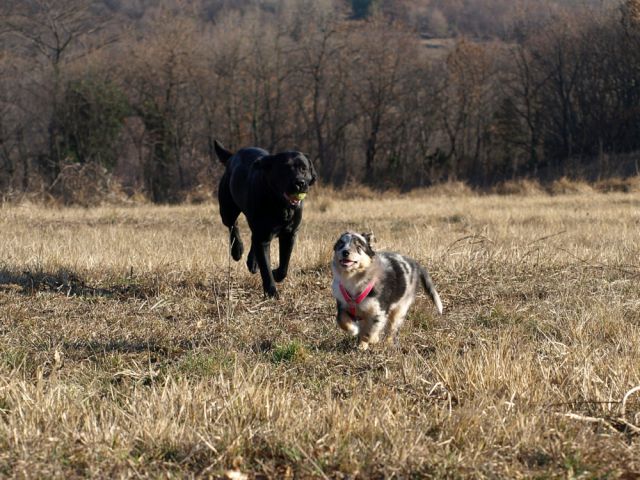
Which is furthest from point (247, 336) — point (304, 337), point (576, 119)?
point (576, 119)

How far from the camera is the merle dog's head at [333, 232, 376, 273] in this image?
5126 millimetres

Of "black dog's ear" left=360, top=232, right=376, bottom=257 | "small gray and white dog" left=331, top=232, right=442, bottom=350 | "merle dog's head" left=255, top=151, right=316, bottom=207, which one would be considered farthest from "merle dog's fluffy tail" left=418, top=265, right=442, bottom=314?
"merle dog's head" left=255, top=151, right=316, bottom=207

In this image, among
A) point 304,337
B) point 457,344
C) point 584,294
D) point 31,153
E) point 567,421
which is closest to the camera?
point 567,421

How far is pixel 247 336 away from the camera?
17.7 feet

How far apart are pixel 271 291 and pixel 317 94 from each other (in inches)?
1111

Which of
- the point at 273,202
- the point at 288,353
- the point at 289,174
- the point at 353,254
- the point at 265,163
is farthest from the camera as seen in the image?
the point at 273,202

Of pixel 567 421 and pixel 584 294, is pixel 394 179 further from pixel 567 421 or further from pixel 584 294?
pixel 567 421

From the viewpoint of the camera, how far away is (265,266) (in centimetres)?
709

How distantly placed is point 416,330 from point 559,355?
4.51 feet

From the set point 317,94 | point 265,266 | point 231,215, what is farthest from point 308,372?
point 317,94

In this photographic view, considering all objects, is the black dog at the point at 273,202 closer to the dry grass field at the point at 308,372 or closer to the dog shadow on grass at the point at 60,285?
the dry grass field at the point at 308,372

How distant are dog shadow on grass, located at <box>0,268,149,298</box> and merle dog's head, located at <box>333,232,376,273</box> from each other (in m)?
2.49

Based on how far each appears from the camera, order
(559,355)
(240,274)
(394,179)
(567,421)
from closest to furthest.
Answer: (567,421), (559,355), (240,274), (394,179)

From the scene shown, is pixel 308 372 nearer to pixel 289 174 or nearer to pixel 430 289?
pixel 430 289
